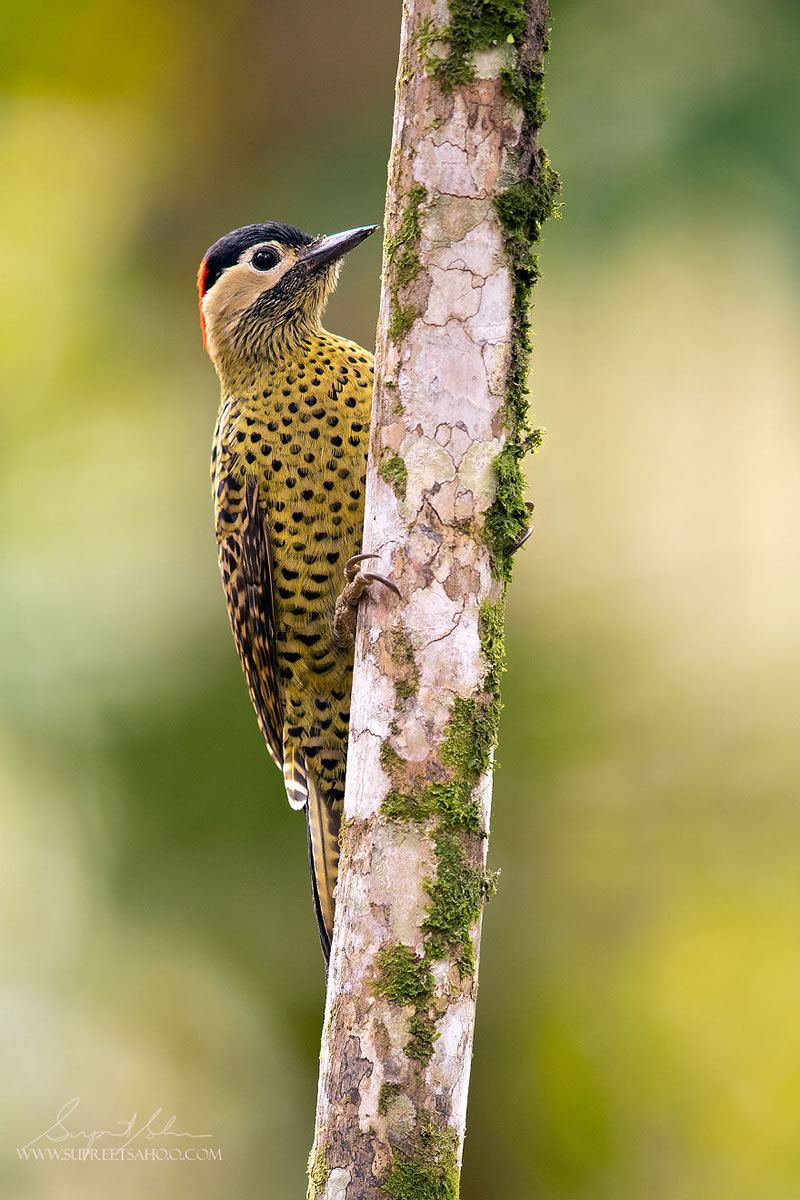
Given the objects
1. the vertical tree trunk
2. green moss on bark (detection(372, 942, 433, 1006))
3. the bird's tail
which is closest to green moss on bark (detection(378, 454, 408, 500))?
the vertical tree trunk

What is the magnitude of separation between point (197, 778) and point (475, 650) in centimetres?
380

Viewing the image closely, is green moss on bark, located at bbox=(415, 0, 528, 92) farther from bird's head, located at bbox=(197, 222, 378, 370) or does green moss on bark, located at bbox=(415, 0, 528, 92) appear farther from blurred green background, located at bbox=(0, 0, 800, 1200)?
blurred green background, located at bbox=(0, 0, 800, 1200)

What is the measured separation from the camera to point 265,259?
4.34m

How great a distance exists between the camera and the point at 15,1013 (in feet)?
18.9

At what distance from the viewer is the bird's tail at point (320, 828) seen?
390 cm

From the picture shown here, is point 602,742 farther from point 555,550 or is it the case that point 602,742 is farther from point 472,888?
point 472,888

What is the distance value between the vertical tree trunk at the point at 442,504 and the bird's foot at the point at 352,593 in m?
0.03

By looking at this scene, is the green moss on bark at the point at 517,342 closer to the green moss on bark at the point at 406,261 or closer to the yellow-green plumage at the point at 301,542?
the green moss on bark at the point at 406,261

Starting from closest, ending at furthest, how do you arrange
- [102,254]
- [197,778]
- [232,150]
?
[197,778], [102,254], [232,150]

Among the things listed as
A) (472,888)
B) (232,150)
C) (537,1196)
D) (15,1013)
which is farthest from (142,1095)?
(232,150)

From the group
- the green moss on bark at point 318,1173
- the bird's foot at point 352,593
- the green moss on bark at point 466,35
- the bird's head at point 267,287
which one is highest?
the bird's head at point 267,287

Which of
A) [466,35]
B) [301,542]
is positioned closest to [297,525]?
[301,542]
